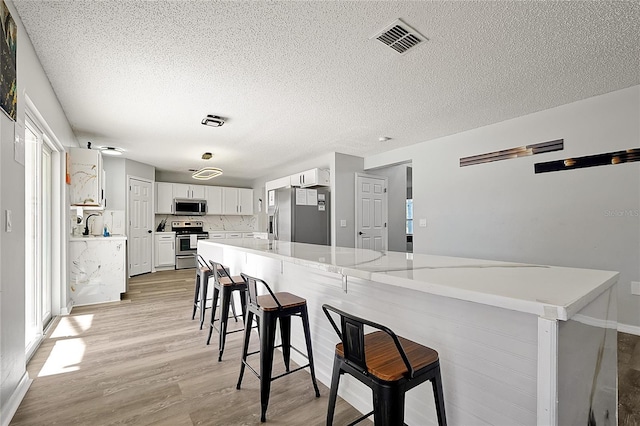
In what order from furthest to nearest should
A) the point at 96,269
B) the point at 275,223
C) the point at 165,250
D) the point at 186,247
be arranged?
the point at 186,247 → the point at 165,250 → the point at 275,223 → the point at 96,269

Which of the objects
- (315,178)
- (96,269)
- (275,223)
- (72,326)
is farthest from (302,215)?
(72,326)

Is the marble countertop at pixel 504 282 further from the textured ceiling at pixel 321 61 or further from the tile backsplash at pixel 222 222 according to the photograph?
the tile backsplash at pixel 222 222

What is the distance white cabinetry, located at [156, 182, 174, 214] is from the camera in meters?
7.18

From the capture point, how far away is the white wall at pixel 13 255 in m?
1.63

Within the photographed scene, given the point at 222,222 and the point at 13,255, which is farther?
the point at 222,222

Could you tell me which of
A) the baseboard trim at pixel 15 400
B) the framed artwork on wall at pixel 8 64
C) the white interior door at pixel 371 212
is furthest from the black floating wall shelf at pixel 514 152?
the baseboard trim at pixel 15 400

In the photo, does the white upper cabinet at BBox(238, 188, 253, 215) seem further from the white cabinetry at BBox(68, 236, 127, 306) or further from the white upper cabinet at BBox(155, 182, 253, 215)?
the white cabinetry at BBox(68, 236, 127, 306)

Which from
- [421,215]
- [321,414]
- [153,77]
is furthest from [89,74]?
[421,215]

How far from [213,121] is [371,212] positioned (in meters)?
3.40

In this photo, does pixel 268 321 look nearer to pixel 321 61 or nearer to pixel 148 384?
pixel 148 384

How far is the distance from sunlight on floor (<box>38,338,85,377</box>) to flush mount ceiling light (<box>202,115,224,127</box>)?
2.62 m

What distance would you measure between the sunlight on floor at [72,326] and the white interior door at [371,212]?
4097mm

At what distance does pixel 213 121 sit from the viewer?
367cm

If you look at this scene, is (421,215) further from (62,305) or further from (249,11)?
(62,305)
